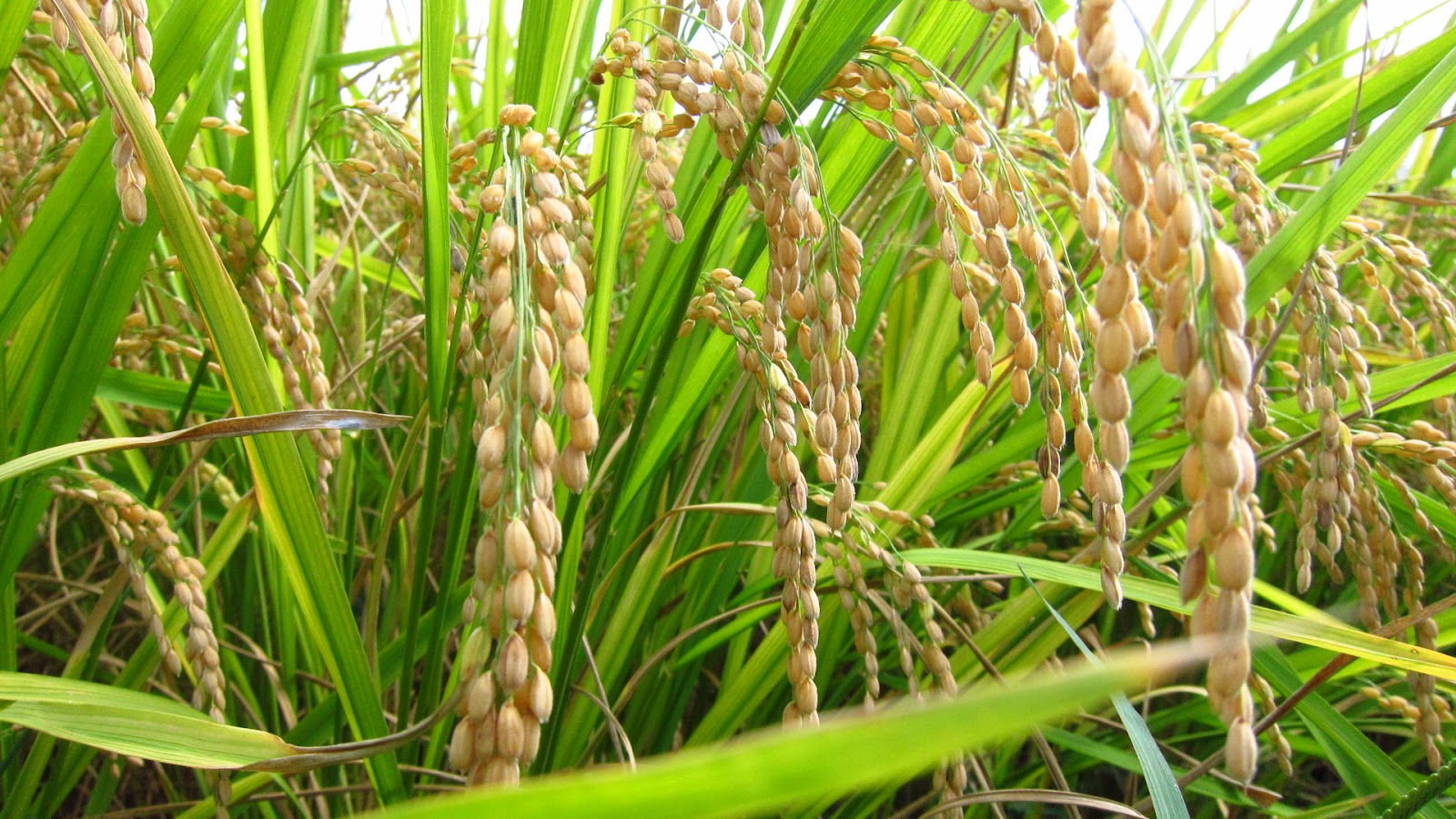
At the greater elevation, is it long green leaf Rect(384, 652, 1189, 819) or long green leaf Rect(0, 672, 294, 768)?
long green leaf Rect(384, 652, 1189, 819)

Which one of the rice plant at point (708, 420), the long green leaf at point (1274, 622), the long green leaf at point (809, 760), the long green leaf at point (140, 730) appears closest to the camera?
the long green leaf at point (809, 760)

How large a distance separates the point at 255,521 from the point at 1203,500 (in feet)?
4.30

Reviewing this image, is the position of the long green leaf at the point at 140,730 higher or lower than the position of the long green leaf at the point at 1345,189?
lower

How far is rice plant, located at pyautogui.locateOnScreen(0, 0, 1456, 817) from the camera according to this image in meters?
0.51

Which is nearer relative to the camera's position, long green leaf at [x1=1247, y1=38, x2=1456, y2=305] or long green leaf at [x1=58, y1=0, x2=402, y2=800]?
long green leaf at [x1=58, y1=0, x2=402, y2=800]

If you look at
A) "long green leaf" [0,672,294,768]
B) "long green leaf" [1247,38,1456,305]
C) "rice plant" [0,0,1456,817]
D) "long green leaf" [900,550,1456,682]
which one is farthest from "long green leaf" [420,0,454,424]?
"long green leaf" [1247,38,1456,305]

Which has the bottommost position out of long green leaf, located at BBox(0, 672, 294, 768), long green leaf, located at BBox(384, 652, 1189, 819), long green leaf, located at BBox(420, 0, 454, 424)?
long green leaf, located at BBox(0, 672, 294, 768)

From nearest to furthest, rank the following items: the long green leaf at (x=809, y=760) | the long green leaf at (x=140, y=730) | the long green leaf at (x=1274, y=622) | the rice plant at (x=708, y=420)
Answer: the long green leaf at (x=809, y=760) → the rice plant at (x=708, y=420) → the long green leaf at (x=140, y=730) → the long green leaf at (x=1274, y=622)

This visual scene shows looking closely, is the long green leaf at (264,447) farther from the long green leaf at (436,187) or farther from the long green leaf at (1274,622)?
the long green leaf at (1274,622)

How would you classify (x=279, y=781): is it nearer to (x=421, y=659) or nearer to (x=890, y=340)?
(x=421, y=659)

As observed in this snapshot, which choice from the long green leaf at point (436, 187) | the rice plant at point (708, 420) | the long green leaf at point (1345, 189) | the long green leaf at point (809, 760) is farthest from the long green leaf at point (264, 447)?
the long green leaf at point (1345, 189)

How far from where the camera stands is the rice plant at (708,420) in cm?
51

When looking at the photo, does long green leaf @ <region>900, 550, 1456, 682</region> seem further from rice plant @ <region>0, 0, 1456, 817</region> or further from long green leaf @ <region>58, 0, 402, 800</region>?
long green leaf @ <region>58, 0, 402, 800</region>

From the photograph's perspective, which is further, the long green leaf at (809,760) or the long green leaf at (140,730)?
the long green leaf at (140,730)
